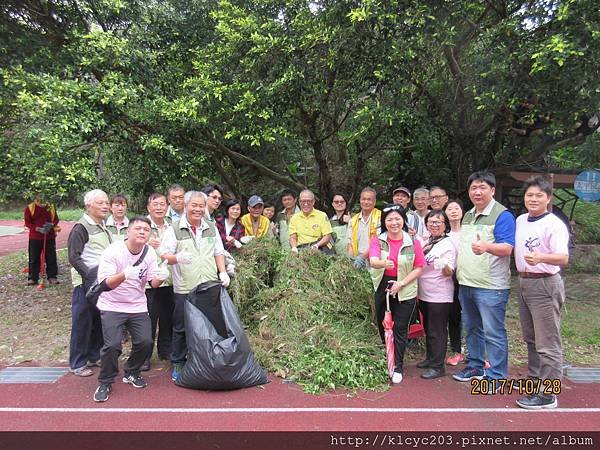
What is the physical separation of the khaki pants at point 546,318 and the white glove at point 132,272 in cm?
324

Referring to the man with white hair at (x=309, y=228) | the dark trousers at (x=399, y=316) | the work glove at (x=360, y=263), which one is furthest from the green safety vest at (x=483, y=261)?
the man with white hair at (x=309, y=228)

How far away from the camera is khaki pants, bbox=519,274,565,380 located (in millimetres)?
3574

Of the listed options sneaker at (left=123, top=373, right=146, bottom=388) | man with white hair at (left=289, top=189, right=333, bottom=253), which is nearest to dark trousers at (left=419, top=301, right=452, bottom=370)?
man with white hair at (left=289, top=189, right=333, bottom=253)

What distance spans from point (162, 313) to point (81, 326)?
2.53 ft

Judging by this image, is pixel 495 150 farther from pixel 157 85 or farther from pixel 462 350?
pixel 157 85

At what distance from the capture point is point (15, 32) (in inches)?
275

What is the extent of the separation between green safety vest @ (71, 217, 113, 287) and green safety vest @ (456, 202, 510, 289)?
3.39 m

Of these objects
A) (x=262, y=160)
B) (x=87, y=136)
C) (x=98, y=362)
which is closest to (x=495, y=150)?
(x=262, y=160)

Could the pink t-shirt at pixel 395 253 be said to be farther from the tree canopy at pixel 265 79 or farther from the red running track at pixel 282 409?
the tree canopy at pixel 265 79

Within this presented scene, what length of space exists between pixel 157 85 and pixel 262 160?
334cm

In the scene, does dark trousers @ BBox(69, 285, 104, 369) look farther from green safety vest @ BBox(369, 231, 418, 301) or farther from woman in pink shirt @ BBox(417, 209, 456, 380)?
woman in pink shirt @ BBox(417, 209, 456, 380)

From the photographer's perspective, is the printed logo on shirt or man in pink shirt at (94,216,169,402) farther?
man in pink shirt at (94,216,169,402)
